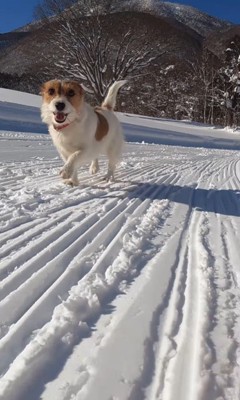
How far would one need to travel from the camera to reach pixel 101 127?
5.42 meters

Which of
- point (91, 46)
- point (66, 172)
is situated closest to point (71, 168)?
point (66, 172)

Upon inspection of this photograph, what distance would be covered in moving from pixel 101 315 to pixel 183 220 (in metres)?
1.97

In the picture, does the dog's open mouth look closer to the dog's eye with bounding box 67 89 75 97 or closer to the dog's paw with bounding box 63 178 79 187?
the dog's eye with bounding box 67 89 75 97

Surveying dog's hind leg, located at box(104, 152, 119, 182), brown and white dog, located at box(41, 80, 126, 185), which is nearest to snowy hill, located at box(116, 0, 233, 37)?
dog's hind leg, located at box(104, 152, 119, 182)

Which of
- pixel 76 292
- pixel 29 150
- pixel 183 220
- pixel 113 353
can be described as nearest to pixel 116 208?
pixel 183 220

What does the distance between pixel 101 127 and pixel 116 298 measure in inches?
143

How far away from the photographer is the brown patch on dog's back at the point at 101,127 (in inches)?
210

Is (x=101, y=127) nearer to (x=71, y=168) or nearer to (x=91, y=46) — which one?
(x=71, y=168)

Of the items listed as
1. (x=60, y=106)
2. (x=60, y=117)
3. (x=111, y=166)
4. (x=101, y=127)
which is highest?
(x=60, y=106)

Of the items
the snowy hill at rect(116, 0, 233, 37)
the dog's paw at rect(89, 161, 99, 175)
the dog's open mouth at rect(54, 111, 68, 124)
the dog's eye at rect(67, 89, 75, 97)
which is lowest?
the dog's paw at rect(89, 161, 99, 175)

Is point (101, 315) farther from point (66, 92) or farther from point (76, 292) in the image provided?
point (66, 92)

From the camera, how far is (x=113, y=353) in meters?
1.60

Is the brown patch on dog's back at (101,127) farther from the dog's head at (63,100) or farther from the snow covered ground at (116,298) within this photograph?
the snow covered ground at (116,298)

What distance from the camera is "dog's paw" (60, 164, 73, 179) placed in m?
4.81
